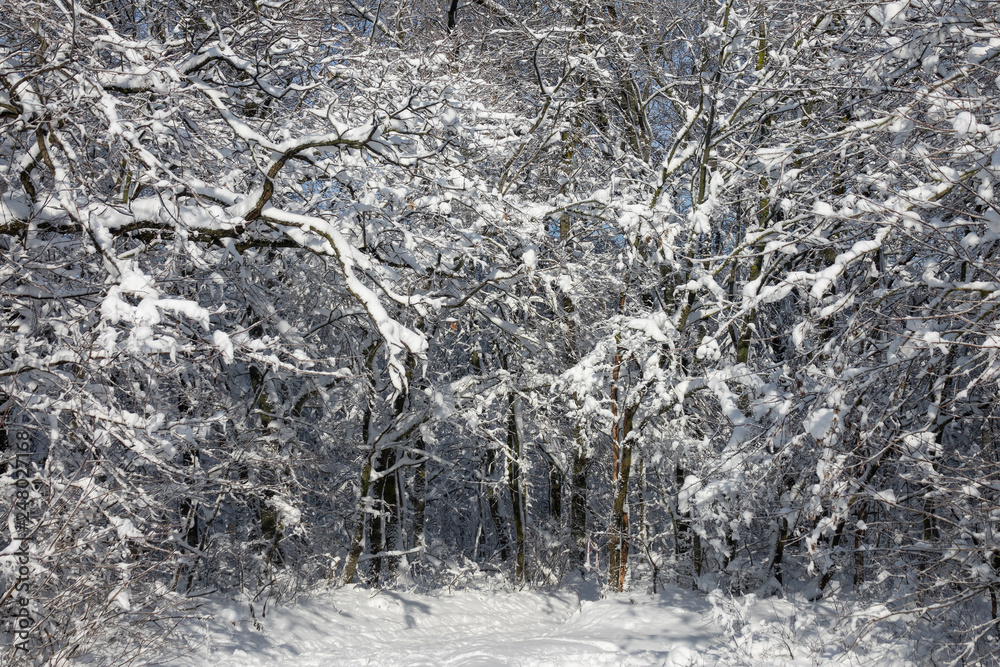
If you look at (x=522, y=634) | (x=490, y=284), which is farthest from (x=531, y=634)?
(x=490, y=284)

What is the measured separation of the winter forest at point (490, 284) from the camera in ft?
15.8

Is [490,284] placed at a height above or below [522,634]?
above

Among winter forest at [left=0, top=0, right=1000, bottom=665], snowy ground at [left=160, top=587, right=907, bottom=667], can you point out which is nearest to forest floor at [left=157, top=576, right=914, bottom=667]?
snowy ground at [left=160, top=587, right=907, bottom=667]

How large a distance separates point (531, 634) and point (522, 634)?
0.11 metres

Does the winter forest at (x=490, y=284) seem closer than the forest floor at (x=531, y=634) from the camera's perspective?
Yes

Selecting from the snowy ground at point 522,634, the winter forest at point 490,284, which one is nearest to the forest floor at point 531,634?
the snowy ground at point 522,634

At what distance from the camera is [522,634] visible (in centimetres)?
877

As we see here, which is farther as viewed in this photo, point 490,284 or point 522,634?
point 522,634

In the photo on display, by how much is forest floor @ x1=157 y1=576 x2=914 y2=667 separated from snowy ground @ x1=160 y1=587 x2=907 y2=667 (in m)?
0.01

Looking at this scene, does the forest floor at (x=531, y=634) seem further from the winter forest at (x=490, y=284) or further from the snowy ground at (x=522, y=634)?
the winter forest at (x=490, y=284)

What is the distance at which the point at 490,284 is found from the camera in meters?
8.30

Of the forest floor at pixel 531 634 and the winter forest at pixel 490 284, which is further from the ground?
the winter forest at pixel 490 284

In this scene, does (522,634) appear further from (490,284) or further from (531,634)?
(490,284)

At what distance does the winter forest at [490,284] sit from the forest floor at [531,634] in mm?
530
